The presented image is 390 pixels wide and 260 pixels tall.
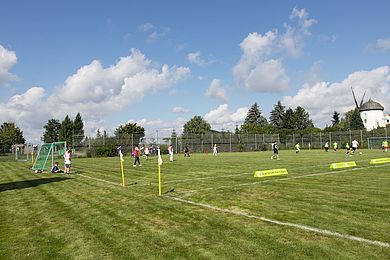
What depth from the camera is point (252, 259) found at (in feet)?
19.2

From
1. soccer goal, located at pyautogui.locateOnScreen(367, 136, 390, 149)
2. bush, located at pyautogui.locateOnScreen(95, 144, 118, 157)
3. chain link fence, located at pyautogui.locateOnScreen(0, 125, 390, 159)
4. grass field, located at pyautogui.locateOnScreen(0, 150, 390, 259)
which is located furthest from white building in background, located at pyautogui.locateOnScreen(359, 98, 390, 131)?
grass field, located at pyautogui.locateOnScreen(0, 150, 390, 259)

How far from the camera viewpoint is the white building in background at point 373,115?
106 metres

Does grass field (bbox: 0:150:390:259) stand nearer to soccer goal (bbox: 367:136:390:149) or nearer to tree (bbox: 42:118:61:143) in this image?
soccer goal (bbox: 367:136:390:149)

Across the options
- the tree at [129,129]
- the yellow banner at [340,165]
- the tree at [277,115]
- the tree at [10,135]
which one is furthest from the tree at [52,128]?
the yellow banner at [340,165]

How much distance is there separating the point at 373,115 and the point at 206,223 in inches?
4446

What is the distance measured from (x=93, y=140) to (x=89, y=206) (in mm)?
48704

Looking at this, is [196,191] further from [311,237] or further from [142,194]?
[311,237]

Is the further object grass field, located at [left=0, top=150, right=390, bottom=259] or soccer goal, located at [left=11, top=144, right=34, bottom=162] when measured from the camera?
soccer goal, located at [left=11, top=144, right=34, bottom=162]

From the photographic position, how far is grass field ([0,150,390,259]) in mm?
6418

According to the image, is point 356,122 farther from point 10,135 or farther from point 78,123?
point 10,135

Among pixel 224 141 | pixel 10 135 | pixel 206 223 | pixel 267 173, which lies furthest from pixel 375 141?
pixel 10 135

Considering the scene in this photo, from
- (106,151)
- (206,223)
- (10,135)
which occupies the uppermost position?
(10,135)

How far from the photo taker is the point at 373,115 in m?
106

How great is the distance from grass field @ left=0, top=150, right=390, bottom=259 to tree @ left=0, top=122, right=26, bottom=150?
105650 mm
